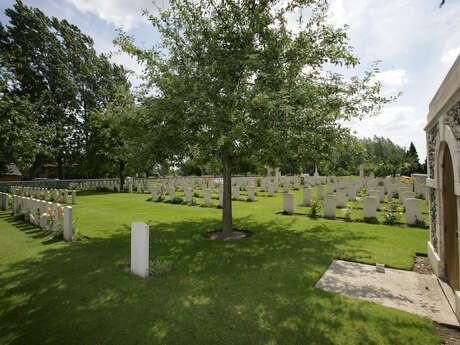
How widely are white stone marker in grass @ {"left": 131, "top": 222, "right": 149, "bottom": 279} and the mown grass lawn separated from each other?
31 centimetres

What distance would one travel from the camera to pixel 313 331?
2994 mm

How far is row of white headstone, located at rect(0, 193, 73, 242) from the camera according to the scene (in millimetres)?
7059

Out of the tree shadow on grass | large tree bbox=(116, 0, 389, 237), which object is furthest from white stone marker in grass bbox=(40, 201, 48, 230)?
large tree bbox=(116, 0, 389, 237)

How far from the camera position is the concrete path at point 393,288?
347cm

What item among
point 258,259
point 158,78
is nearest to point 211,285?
point 258,259

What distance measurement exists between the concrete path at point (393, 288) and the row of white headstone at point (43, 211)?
23.2ft

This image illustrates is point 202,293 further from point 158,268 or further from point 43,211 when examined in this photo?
point 43,211

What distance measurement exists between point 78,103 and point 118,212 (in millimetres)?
24360

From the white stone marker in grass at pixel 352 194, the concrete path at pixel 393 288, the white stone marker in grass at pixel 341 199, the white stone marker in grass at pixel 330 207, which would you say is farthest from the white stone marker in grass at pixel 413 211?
the white stone marker in grass at pixel 352 194

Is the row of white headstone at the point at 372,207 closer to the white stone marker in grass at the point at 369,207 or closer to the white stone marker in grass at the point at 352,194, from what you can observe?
the white stone marker in grass at the point at 369,207

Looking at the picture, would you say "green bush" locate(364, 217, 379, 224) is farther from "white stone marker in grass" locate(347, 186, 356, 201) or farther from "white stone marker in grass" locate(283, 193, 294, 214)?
"white stone marker in grass" locate(347, 186, 356, 201)

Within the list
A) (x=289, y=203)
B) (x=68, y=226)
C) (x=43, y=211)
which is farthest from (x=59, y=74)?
(x=289, y=203)

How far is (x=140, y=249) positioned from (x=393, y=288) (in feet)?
15.7

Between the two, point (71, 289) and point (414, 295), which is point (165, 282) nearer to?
point (71, 289)
